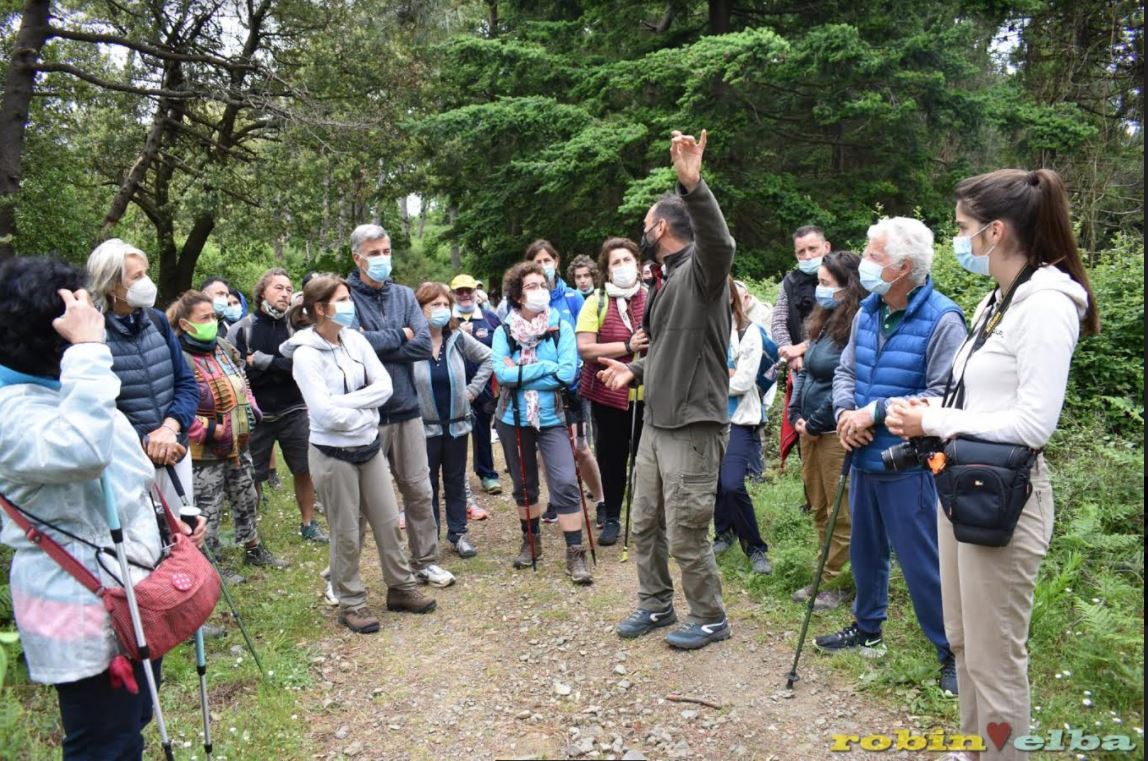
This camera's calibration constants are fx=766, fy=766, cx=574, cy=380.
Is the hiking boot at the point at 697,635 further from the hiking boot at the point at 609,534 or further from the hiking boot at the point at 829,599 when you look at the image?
the hiking boot at the point at 609,534

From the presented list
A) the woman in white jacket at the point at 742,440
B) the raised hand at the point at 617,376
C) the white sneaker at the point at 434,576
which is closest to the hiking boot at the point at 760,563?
the woman in white jacket at the point at 742,440

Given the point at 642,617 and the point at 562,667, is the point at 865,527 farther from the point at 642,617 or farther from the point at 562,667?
the point at 562,667

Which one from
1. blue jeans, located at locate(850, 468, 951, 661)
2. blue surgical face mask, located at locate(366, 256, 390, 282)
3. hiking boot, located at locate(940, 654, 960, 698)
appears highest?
blue surgical face mask, located at locate(366, 256, 390, 282)

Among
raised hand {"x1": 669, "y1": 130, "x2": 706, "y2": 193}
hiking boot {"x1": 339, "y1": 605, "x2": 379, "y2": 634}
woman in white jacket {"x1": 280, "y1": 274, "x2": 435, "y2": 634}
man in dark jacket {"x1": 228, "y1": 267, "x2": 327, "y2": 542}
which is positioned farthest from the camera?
man in dark jacket {"x1": 228, "y1": 267, "x2": 327, "y2": 542}

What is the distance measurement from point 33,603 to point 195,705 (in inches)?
80.4

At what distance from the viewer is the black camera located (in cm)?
305

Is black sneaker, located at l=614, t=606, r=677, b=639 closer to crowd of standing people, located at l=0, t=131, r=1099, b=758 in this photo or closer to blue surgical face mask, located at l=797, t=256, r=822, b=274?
crowd of standing people, located at l=0, t=131, r=1099, b=758

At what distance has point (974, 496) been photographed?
2.70 m

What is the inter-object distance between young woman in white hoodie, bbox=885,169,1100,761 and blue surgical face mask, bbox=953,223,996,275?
13 millimetres

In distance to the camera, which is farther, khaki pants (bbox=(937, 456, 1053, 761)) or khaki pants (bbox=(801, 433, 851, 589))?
khaki pants (bbox=(801, 433, 851, 589))

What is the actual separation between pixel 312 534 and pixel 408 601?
6.98 feet

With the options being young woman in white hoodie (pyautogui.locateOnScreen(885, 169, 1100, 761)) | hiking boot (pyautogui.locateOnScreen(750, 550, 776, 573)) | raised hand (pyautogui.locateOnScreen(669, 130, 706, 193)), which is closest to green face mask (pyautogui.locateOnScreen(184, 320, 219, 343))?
raised hand (pyautogui.locateOnScreen(669, 130, 706, 193))

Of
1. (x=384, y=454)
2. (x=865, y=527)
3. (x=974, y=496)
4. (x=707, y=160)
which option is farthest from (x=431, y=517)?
(x=707, y=160)

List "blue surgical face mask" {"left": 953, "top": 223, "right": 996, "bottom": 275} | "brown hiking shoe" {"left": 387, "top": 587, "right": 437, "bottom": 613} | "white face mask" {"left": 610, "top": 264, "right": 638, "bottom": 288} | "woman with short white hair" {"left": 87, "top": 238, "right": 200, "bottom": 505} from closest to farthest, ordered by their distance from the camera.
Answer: "blue surgical face mask" {"left": 953, "top": 223, "right": 996, "bottom": 275} < "woman with short white hair" {"left": 87, "top": 238, "right": 200, "bottom": 505} < "brown hiking shoe" {"left": 387, "top": 587, "right": 437, "bottom": 613} < "white face mask" {"left": 610, "top": 264, "right": 638, "bottom": 288}
